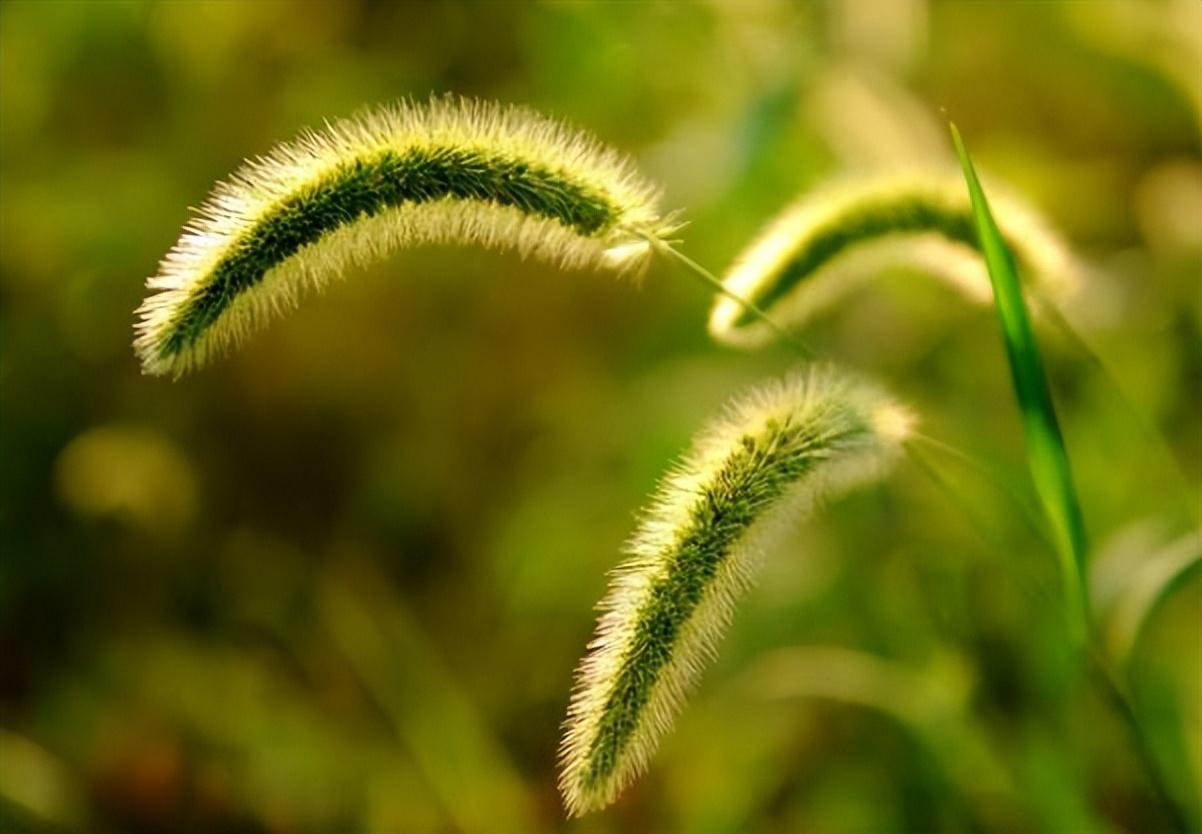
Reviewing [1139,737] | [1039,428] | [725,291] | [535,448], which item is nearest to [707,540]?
[725,291]

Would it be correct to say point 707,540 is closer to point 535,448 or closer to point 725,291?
point 725,291

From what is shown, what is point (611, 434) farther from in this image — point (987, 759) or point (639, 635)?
point (639, 635)

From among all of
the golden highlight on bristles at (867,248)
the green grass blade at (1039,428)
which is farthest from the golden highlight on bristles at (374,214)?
the green grass blade at (1039,428)

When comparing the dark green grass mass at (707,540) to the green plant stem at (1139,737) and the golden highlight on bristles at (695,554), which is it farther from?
the green plant stem at (1139,737)

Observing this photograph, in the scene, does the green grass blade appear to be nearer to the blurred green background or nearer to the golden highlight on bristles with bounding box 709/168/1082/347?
the golden highlight on bristles with bounding box 709/168/1082/347

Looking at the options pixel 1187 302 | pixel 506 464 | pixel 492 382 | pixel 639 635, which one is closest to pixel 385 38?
pixel 492 382

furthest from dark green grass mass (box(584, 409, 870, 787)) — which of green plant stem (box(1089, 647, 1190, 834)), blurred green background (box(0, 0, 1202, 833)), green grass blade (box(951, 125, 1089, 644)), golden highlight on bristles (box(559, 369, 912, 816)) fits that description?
blurred green background (box(0, 0, 1202, 833))
